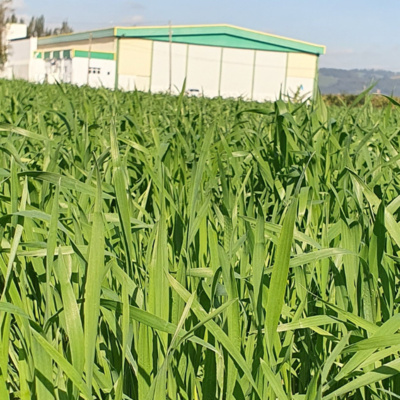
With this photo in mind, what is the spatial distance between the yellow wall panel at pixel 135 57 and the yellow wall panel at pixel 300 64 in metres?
8.72

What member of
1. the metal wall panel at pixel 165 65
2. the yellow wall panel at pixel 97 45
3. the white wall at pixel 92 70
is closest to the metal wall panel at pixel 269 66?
the metal wall panel at pixel 165 65

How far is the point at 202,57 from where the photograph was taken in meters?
36.6

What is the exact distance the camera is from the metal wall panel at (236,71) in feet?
122

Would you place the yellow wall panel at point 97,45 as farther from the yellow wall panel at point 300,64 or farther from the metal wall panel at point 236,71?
the yellow wall panel at point 300,64

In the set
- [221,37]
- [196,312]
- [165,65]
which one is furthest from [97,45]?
[196,312]

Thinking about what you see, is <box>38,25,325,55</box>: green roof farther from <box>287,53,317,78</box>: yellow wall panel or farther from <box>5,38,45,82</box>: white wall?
<box>5,38,45,82</box>: white wall

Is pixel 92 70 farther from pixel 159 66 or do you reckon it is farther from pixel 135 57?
pixel 159 66

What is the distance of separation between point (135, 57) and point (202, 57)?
4.49 meters

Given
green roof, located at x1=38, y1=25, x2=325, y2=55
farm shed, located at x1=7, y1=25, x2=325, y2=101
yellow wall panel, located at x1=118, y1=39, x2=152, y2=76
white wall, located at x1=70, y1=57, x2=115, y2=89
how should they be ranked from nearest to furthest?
white wall, located at x1=70, y1=57, x2=115, y2=89, yellow wall panel, located at x1=118, y1=39, x2=152, y2=76, farm shed, located at x1=7, y1=25, x2=325, y2=101, green roof, located at x1=38, y1=25, x2=325, y2=55

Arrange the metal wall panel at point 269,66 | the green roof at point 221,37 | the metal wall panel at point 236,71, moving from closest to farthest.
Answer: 1. the green roof at point 221,37
2. the metal wall panel at point 236,71
3. the metal wall panel at point 269,66

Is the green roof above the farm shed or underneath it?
above

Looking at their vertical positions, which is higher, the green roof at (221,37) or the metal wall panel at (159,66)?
the green roof at (221,37)

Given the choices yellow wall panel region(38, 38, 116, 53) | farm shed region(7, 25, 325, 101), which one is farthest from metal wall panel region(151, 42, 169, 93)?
yellow wall panel region(38, 38, 116, 53)

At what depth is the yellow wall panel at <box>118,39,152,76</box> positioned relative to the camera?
110 feet
